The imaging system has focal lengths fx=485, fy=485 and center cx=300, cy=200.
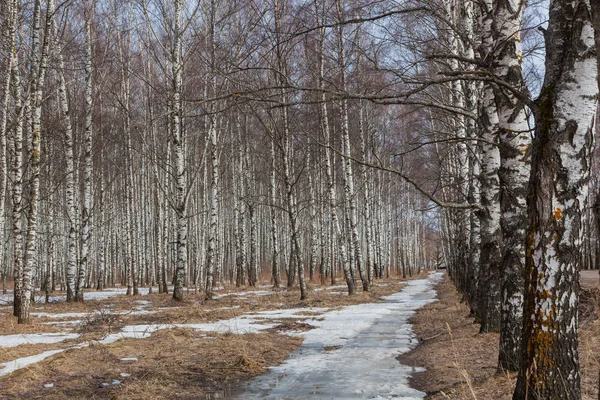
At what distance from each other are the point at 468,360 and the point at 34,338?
22.3ft

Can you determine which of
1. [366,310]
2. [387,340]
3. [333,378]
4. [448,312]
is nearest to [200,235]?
[366,310]

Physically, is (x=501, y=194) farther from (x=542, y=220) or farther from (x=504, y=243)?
(x=542, y=220)

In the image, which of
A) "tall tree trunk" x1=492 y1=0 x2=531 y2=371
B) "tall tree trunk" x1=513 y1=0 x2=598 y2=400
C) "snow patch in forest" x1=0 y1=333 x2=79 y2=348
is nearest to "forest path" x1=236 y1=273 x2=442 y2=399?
"tall tree trunk" x1=492 y1=0 x2=531 y2=371

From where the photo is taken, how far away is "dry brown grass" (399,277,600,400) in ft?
14.0

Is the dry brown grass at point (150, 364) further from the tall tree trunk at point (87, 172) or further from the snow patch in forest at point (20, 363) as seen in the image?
the tall tree trunk at point (87, 172)

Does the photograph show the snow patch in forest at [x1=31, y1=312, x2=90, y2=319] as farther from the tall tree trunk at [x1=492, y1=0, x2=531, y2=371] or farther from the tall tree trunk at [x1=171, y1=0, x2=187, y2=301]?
the tall tree trunk at [x1=492, y1=0, x2=531, y2=371]

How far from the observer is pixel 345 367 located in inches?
243

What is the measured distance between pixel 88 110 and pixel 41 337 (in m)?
8.46

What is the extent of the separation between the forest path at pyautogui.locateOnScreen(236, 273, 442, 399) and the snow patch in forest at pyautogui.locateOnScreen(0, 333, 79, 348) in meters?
3.92

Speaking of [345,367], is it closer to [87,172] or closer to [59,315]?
[59,315]

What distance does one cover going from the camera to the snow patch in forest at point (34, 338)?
748 cm

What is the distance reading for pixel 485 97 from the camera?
21.2 ft

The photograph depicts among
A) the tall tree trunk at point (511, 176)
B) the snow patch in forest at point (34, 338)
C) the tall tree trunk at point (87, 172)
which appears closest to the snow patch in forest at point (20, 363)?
the snow patch in forest at point (34, 338)

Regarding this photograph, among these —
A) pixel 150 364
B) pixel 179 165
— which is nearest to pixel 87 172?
pixel 179 165
